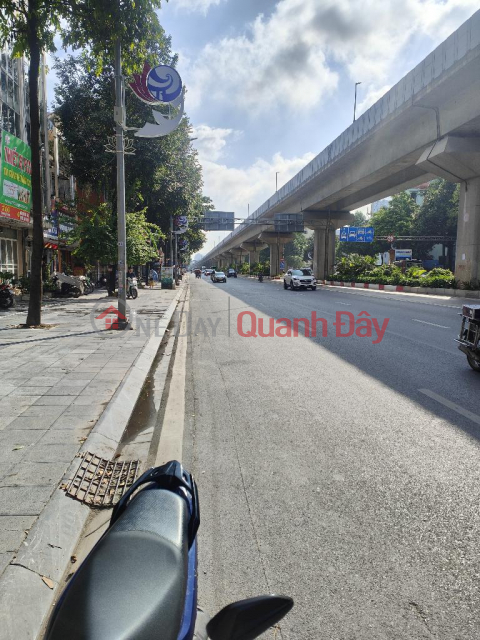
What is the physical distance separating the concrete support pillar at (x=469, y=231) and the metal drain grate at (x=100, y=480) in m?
26.1

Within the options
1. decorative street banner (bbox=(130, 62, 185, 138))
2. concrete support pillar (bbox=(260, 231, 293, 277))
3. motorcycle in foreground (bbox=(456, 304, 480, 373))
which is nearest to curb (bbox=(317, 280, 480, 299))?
decorative street banner (bbox=(130, 62, 185, 138))

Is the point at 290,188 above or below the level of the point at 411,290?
above

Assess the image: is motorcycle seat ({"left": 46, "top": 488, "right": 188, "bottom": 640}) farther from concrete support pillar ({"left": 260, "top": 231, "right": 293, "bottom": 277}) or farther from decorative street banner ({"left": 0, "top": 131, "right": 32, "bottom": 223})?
concrete support pillar ({"left": 260, "top": 231, "right": 293, "bottom": 277})

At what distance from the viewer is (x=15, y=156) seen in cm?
1864

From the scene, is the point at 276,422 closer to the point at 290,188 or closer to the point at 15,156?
the point at 15,156

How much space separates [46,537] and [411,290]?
3211cm

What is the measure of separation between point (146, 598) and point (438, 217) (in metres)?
73.0

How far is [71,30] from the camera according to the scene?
412 inches

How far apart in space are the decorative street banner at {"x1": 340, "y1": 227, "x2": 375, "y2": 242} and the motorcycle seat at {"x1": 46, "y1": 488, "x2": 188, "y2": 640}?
5075cm

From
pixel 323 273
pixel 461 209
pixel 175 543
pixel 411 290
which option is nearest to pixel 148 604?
pixel 175 543

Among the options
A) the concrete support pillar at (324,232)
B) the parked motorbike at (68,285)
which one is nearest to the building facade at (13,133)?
the parked motorbike at (68,285)

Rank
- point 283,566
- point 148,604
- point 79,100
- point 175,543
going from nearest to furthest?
point 148,604, point 175,543, point 283,566, point 79,100

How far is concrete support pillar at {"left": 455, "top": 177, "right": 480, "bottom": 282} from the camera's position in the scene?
83.5 feet

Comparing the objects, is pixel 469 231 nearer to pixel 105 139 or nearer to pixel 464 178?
pixel 464 178
